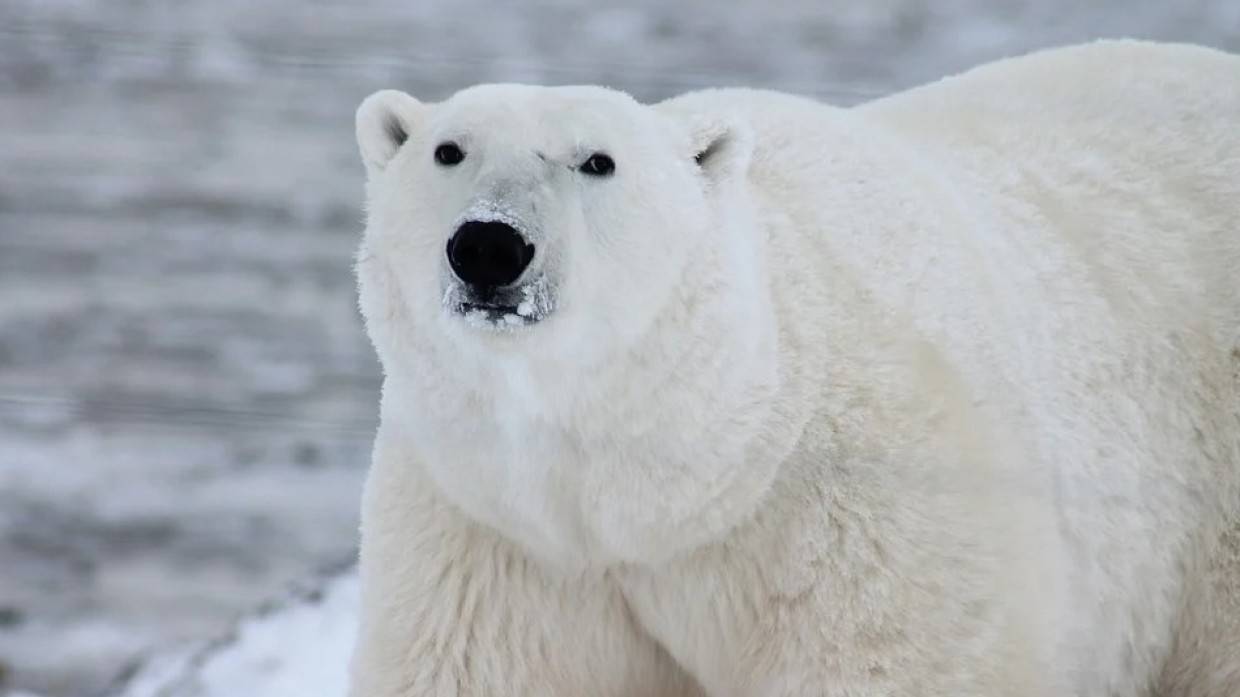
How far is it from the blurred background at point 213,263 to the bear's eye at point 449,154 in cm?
203

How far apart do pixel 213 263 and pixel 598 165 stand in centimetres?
505

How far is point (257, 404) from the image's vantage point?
236 inches

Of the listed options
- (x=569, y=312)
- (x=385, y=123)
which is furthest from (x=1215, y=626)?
(x=385, y=123)

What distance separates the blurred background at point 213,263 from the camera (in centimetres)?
509

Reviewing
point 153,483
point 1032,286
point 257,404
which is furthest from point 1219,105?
point 153,483

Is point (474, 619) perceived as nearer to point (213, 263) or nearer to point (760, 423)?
point (760, 423)

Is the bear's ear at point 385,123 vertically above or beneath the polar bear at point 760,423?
above

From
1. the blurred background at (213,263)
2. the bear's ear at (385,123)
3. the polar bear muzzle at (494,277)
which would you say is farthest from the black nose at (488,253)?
the blurred background at (213,263)

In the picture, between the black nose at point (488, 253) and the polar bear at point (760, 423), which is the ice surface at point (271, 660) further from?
the black nose at point (488, 253)

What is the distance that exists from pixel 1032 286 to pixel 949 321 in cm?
31

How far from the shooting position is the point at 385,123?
2.32m

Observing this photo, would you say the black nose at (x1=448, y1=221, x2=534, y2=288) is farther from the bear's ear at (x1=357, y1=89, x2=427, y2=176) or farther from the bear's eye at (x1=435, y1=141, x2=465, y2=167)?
the bear's ear at (x1=357, y1=89, x2=427, y2=176)

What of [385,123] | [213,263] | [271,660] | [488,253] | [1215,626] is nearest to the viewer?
[488,253]

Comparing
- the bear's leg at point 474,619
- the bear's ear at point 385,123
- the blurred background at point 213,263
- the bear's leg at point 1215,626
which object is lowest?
the bear's leg at point 1215,626
